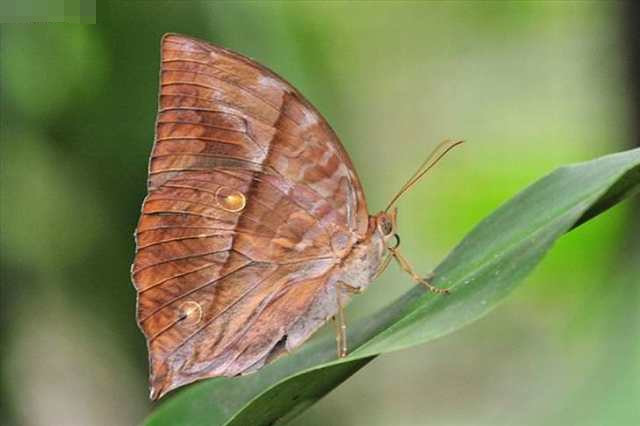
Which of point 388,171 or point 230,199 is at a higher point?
point 230,199

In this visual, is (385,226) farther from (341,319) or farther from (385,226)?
(341,319)

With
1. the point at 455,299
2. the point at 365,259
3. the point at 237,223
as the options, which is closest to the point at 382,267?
the point at 365,259

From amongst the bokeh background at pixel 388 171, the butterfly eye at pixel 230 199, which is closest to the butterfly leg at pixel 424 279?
the butterfly eye at pixel 230 199

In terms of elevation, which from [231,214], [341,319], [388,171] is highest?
[231,214]

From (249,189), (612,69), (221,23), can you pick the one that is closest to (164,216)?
(249,189)

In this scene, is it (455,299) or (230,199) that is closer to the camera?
(455,299)

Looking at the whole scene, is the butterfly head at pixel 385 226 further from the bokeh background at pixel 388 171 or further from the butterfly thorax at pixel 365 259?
the bokeh background at pixel 388 171

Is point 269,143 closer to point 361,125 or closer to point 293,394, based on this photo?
point 293,394
